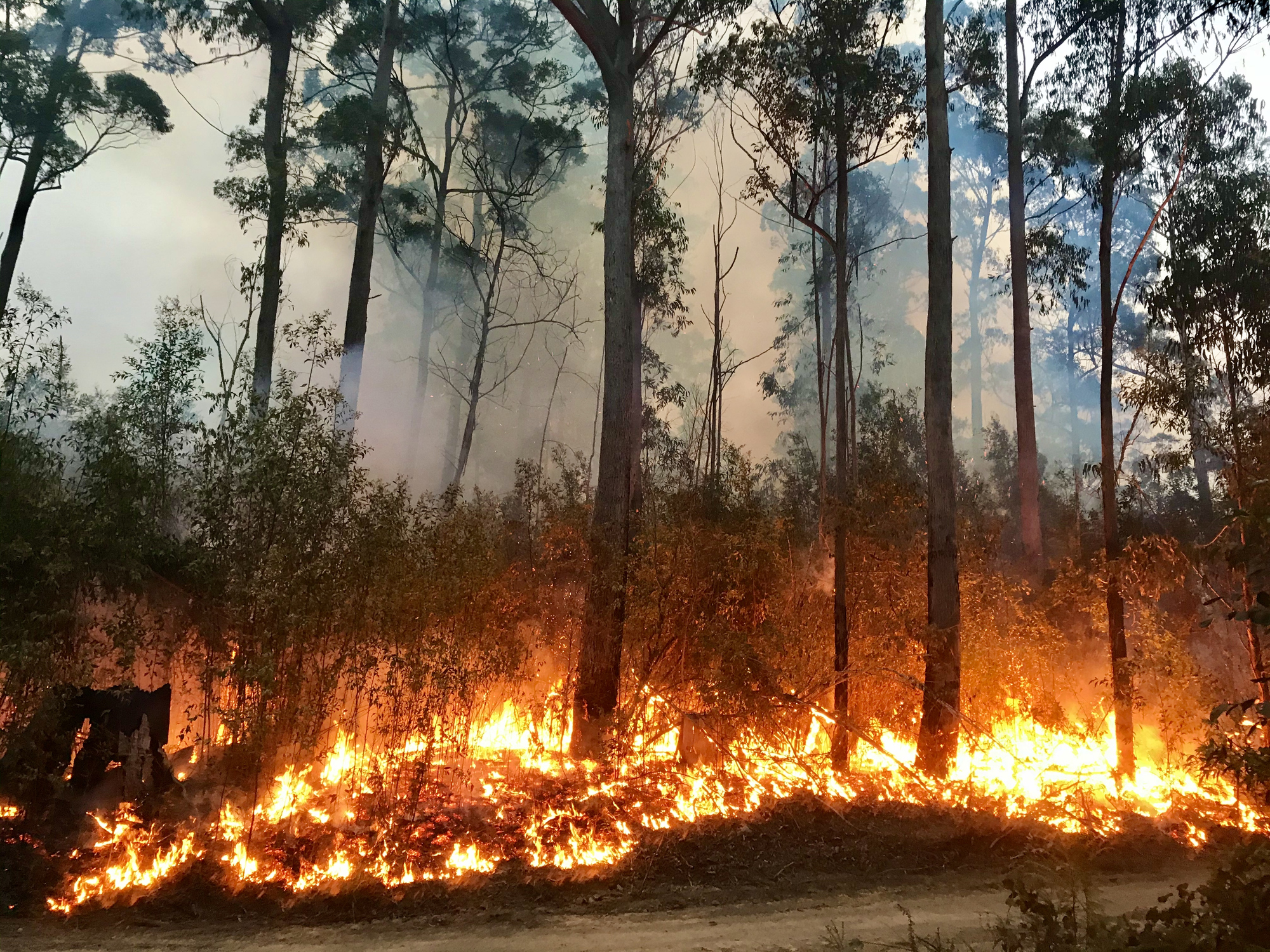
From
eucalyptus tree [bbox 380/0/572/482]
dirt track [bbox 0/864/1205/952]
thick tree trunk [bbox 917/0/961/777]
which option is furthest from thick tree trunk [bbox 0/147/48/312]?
thick tree trunk [bbox 917/0/961/777]

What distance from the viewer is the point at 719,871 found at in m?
6.12

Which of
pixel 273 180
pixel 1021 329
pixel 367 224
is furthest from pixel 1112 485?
pixel 273 180

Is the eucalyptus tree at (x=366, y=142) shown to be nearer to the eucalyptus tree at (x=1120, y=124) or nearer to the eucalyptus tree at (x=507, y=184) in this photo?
the eucalyptus tree at (x=507, y=184)

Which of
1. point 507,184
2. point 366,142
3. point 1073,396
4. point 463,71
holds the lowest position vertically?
point 366,142

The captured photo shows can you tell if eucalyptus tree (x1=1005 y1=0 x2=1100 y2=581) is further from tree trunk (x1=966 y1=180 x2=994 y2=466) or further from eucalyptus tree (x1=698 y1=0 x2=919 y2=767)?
tree trunk (x1=966 y1=180 x2=994 y2=466)

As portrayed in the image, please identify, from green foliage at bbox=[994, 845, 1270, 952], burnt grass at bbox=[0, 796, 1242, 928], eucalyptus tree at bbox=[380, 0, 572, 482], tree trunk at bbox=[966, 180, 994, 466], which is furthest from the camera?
tree trunk at bbox=[966, 180, 994, 466]

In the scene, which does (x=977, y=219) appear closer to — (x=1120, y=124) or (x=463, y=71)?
(x=463, y=71)

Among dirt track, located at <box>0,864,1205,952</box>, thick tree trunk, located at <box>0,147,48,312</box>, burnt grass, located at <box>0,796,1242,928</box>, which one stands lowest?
dirt track, located at <box>0,864,1205,952</box>

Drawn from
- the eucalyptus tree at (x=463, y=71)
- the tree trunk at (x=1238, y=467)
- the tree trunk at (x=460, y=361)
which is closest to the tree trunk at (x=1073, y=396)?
the tree trunk at (x=1238, y=467)

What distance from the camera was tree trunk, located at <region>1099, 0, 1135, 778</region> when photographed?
780cm

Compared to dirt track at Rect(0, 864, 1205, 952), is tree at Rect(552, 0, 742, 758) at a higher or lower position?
higher

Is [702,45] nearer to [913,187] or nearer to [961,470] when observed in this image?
[961,470]

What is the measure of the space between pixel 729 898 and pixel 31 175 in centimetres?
1358

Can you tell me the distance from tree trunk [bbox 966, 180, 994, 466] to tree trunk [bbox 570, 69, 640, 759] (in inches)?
1422
